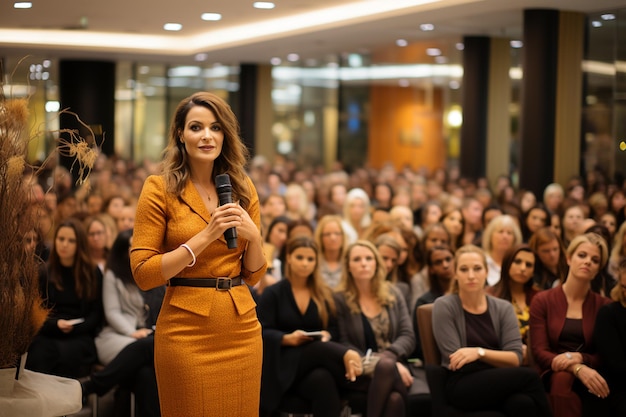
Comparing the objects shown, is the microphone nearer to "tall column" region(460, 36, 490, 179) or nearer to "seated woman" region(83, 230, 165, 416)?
"seated woman" region(83, 230, 165, 416)

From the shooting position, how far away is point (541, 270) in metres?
7.46

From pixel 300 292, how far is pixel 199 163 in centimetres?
309

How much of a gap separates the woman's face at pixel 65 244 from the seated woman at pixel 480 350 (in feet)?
9.02

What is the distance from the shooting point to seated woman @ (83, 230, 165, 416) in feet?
20.6

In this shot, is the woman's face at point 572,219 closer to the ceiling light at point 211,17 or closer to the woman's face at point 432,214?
the woman's face at point 432,214

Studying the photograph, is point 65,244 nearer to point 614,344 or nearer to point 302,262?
point 302,262

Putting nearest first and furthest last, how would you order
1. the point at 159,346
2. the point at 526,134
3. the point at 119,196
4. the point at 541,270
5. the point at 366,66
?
the point at 159,346 < the point at 541,270 < the point at 119,196 < the point at 526,134 < the point at 366,66

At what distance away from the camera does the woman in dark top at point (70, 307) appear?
6691 mm

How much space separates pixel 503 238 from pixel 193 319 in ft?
17.3

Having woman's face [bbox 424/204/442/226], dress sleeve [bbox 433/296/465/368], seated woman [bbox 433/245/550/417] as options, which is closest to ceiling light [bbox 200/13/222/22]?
woman's face [bbox 424/204/442/226]

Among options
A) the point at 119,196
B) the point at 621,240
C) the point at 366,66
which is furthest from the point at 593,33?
the point at 366,66

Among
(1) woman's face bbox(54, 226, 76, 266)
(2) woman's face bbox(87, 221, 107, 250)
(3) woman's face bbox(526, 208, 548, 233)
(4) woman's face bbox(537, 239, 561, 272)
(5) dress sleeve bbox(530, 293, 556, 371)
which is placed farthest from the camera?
(3) woman's face bbox(526, 208, 548, 233)

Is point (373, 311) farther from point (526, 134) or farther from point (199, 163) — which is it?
point (526, 134)

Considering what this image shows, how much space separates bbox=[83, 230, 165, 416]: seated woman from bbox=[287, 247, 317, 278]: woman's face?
1.04m
